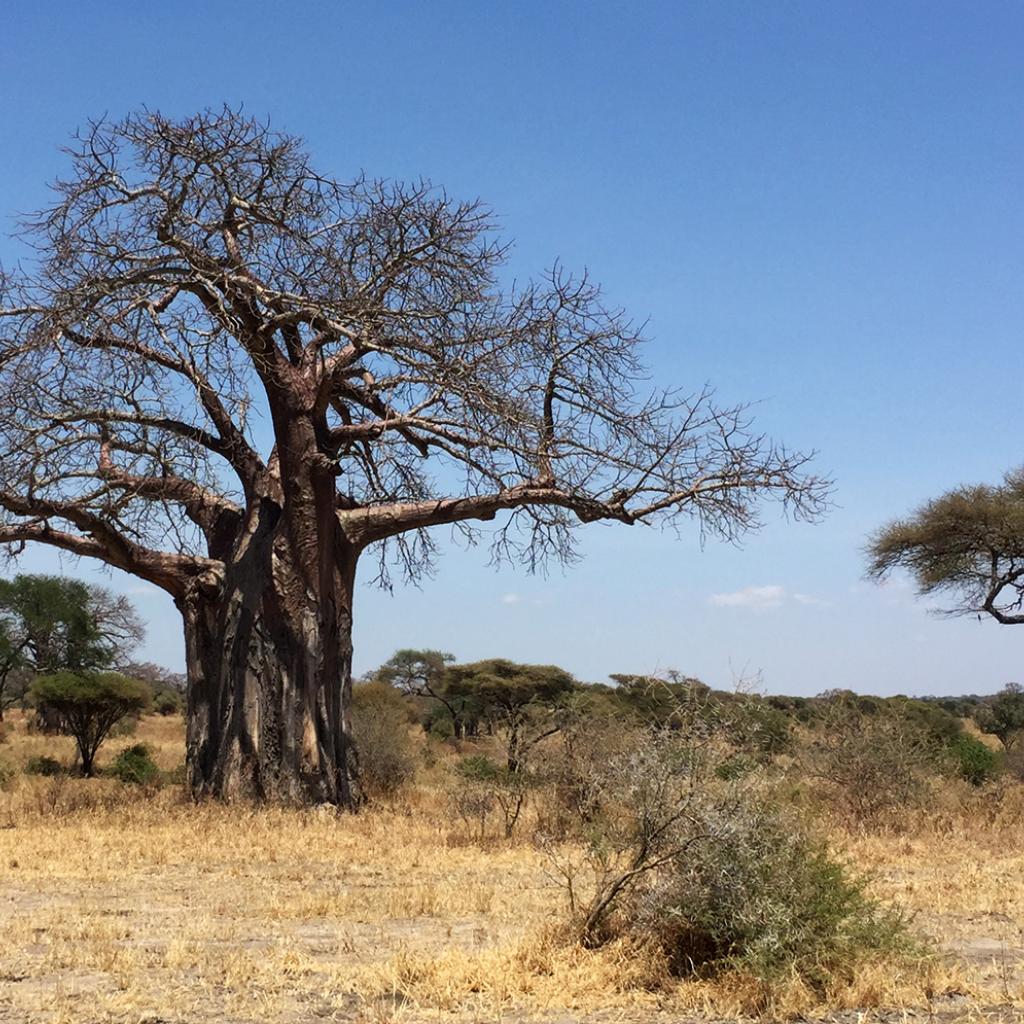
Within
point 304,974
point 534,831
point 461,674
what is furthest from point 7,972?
point 461,674

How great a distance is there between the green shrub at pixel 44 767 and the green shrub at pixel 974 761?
13807 mm

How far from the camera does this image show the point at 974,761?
15.9 m

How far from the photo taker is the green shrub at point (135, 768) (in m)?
17.3

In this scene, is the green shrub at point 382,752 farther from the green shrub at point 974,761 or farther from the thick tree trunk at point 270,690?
the green shrub at point 974,761

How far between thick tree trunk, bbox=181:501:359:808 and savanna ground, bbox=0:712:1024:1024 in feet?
1.54

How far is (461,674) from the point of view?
2956 cm

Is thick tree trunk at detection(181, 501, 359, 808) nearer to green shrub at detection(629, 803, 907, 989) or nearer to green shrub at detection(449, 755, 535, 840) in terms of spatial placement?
green shrub at detection(449, 755, 535, 840)

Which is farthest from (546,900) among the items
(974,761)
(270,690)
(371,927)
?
(974,761)

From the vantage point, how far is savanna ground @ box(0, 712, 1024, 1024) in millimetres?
4527

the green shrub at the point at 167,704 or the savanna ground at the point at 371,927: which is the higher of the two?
the green shrub at the point at 167,704

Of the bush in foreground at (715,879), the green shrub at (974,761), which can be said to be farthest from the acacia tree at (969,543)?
the bush in foreground at (715,879)

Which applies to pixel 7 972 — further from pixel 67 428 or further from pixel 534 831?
pixel 67 428

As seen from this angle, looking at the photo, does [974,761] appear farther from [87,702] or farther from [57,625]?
[57,625]

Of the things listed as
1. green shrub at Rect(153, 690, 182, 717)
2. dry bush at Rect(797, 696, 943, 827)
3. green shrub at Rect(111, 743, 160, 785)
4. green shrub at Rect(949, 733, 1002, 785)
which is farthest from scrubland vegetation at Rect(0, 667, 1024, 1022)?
green shrub at Rect(153, 690, 182, 717)
